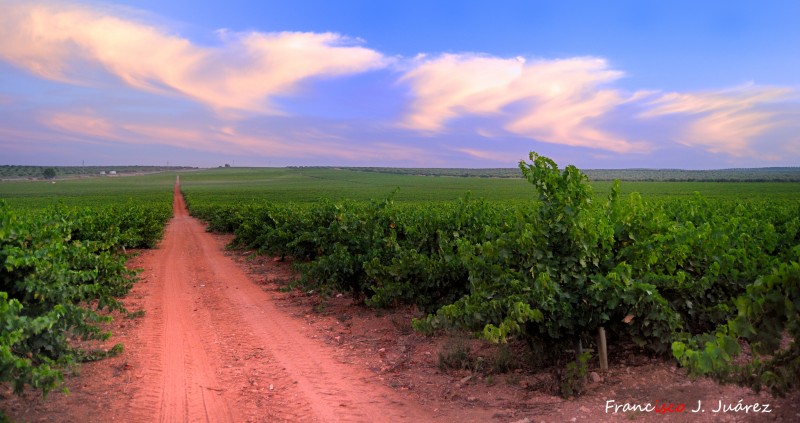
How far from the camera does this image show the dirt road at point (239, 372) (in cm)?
612

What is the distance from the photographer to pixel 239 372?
24.3 feet

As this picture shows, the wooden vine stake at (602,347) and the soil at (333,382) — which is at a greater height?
the wooden vine stake at (602,347)

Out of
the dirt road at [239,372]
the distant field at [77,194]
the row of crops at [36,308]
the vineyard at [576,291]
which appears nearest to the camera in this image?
the vineyard at [576,291]

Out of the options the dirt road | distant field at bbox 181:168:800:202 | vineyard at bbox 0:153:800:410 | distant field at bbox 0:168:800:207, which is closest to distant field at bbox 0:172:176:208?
distant field at bbox 0:168:800:207

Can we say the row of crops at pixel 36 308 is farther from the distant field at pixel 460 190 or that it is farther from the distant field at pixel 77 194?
the distant field at pixel 460 190

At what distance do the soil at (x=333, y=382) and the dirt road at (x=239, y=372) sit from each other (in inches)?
0.9

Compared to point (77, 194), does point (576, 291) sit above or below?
above

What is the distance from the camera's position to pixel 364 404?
6348 millimetres

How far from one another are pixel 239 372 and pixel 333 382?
52.4 inches

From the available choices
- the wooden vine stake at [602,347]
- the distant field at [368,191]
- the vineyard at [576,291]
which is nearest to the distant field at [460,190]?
the distant field at [368,191]

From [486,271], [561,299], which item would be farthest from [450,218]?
[561,299]

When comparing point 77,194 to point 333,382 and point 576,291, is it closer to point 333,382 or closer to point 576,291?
point 333,382

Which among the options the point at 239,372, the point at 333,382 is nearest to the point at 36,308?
the point at 239,372

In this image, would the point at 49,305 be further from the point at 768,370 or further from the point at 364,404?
the point at 768,370
